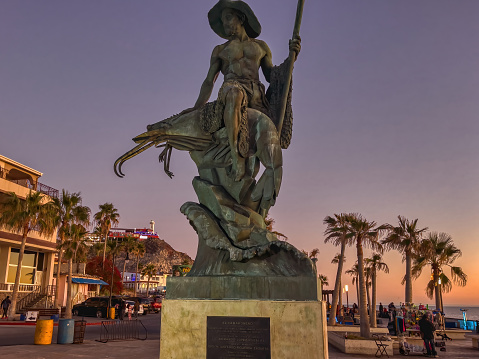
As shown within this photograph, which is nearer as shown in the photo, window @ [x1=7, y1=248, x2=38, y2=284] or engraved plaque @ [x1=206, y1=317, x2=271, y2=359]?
engraved plaque @ [x1=206, y1=317, x2=271, y2=359]

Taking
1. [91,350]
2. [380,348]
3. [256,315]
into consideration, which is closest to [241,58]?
[256,315]

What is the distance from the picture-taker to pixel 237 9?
6570 millimetres

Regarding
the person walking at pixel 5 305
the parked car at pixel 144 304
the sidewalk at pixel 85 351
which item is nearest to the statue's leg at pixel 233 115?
the sidewalk at pixel 85 351

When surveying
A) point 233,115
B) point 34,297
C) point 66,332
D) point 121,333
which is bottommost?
point 121,333

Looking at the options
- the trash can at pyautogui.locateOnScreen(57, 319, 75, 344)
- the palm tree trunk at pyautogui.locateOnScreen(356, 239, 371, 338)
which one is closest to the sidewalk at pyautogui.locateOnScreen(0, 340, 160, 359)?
the trash can at pyautogui.locateOnScreen(57, 319, 75, 344)

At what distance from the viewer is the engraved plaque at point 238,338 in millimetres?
4684

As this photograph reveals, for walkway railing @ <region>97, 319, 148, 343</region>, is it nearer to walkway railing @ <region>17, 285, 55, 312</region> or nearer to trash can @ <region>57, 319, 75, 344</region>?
trash can @ <region>57, 319, 75, 344</region>

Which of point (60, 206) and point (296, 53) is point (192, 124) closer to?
point (296, 53)

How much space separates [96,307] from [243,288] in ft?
98.7

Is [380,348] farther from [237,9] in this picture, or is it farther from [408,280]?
[408,280]

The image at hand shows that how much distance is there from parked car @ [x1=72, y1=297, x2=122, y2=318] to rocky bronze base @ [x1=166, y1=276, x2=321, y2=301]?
2878cm

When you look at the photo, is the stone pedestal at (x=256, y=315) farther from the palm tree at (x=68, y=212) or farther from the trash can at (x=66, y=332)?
the palm tree at (x=68, y=212)

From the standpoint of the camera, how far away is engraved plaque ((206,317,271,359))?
4684mm

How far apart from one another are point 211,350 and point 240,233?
1.49 metres
